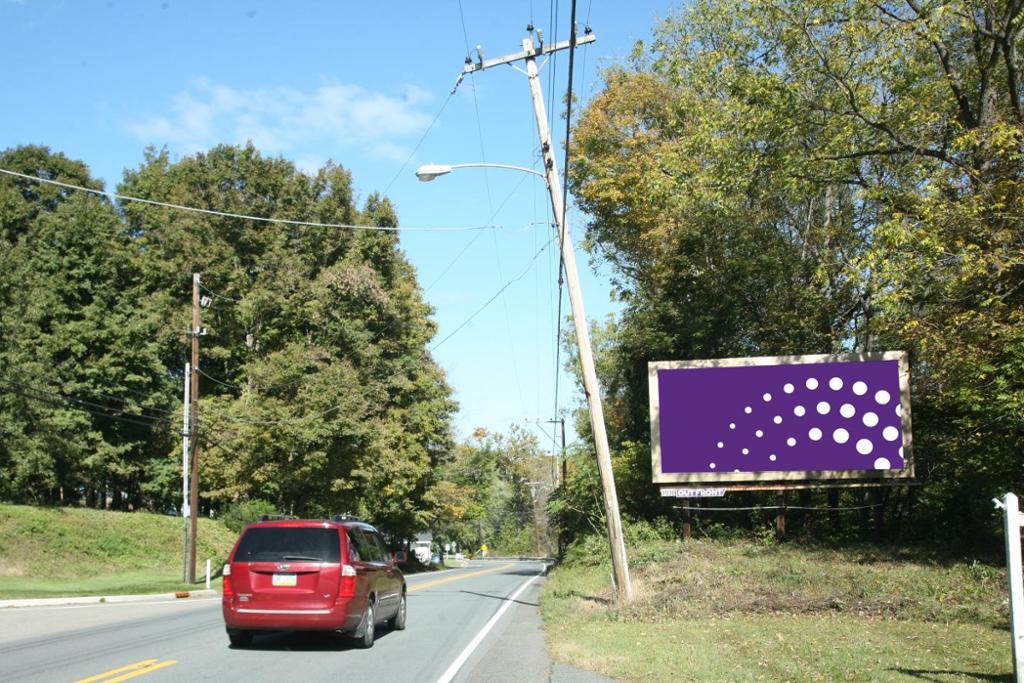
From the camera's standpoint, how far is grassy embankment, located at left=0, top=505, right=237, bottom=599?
1174 inches

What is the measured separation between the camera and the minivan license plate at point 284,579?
40.7 ft

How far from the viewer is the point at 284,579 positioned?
1242 cm

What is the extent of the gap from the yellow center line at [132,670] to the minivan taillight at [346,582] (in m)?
2.25

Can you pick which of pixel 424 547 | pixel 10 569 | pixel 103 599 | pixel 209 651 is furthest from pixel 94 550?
pixel 424 547

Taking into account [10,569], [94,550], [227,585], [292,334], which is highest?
[292,334]

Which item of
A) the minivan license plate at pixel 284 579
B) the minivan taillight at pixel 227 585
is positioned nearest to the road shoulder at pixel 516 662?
the minivan license plate at pixel 284 579

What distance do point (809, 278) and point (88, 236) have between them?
3599cm

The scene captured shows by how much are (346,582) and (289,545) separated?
990 mm

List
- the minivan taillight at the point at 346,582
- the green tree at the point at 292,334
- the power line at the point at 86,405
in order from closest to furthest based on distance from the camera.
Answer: the minivan taillight at the point at 346,582 → the power line at the point at 86,405 → the green tree at the point at 292,334

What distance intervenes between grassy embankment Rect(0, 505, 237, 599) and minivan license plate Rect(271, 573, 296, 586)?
15782 mm

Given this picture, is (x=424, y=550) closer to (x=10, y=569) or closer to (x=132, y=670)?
(x=10, y=569)

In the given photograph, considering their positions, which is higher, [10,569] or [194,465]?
[194,465]

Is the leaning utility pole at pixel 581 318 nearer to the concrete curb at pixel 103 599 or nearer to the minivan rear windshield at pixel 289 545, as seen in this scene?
the minivan rear windshield at pixel 289 545

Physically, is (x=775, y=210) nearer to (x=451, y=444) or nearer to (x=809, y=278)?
(x=809, y=278)
